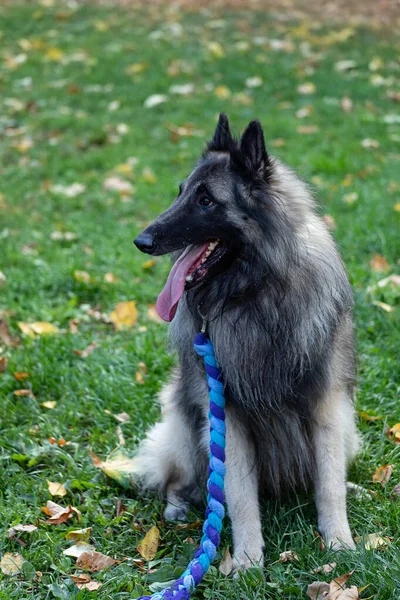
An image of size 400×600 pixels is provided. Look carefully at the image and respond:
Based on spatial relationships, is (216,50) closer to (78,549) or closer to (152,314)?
(152,314)

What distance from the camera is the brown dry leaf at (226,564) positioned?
2920mm

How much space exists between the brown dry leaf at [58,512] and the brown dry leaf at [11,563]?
0.26 m

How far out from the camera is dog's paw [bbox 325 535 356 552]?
9.23ft

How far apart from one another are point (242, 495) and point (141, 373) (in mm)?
1458

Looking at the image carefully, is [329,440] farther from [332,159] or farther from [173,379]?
[332,159]

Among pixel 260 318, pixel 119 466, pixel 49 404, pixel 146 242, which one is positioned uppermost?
pixel 146 242

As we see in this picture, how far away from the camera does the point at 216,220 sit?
2770 millimetres

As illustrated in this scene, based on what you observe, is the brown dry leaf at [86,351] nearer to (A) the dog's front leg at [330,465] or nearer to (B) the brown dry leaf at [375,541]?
(A) the dog's front leg at [330,465]

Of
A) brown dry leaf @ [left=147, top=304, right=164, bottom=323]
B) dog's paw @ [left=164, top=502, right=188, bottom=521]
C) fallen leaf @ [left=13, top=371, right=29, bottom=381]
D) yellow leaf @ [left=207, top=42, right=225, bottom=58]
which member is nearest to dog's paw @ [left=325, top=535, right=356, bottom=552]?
dog's paw @ [left=164, top=502, right=188, bottom=521]

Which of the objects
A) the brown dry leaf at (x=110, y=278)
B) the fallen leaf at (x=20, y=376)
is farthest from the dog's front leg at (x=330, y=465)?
the brown dry leaf at (x=110, y=278)

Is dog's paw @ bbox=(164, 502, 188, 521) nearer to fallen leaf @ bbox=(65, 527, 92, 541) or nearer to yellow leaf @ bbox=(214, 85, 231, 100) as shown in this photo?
fallen leaf @ bbox=(65, 527, 92, 541)

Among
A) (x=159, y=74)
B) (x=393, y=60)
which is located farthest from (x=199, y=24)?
(x=393, y=60)

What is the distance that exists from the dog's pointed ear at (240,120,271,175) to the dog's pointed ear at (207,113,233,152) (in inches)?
6.2

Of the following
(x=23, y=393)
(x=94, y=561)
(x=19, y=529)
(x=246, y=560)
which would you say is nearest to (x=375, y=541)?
(x=246, y=560)
